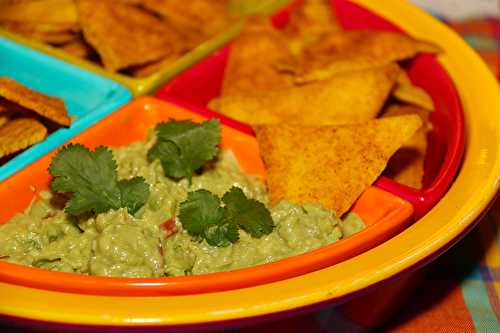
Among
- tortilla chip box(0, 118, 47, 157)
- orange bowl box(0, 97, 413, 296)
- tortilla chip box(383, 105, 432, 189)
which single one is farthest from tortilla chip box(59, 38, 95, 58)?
tortilla chip box(383, 105, 432, 189)

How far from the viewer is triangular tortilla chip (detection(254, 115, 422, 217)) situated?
1773 millimetres

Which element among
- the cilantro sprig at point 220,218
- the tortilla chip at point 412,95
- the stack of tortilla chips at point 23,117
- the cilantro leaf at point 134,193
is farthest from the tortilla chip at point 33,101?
the tortilla chip at point 412,95

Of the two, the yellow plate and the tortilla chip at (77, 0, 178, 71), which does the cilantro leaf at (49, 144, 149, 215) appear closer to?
the yellow plate

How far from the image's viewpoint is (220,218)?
5.34ft

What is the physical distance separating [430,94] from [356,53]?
0.30 meters

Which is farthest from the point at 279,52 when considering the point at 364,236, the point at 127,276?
the point at 127,276

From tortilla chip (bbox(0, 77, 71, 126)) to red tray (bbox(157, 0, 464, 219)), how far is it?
0.38 meters

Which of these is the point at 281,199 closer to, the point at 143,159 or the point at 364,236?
the point at 364,236

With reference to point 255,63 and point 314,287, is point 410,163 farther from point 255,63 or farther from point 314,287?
point 314,287

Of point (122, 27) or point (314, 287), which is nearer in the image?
point (314, 287)

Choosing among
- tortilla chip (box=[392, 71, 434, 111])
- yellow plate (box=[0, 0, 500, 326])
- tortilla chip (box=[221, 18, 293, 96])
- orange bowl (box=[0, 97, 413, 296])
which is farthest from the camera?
tortilla chip (box=[221, 18, 293, 96])

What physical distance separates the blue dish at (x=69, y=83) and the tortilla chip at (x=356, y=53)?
0.64m

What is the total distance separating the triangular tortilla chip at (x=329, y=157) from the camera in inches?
69.8

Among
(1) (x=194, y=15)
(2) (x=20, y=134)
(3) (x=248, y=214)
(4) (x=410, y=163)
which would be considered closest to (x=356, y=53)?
(4) (x=410, y=163)
